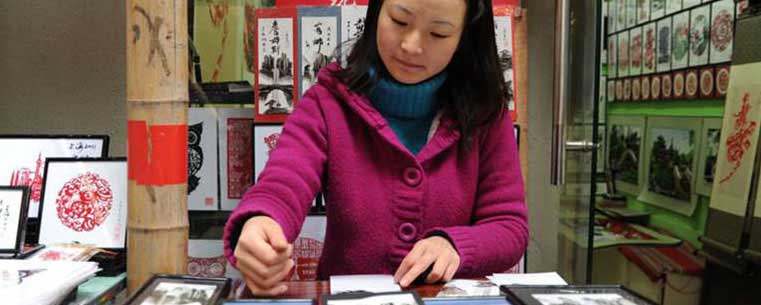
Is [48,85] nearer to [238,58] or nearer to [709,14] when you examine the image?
[238,58]

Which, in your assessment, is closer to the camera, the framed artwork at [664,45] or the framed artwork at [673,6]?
the framed artwork at [673,6]

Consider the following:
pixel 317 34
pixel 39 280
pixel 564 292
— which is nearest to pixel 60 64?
pixel 317 34

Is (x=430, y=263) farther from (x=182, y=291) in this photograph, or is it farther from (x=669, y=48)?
(x=669, y=48)

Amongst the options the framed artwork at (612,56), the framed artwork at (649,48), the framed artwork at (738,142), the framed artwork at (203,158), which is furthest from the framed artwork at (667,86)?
the framed artwork at (203,158)

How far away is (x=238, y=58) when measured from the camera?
1771mm

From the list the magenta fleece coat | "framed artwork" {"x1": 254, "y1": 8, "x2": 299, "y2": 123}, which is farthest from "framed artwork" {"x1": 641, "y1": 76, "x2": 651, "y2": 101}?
the magenta fleece coat

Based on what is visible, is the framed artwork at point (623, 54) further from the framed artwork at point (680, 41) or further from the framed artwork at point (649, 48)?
the framed artwork at point (680, 41)

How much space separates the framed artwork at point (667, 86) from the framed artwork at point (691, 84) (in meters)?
0.13

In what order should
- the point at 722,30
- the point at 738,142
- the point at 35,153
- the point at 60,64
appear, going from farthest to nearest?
the point at 722,30, the point at 738,142, the point at 60,64, the point at 35,153

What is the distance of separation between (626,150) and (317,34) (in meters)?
2.49

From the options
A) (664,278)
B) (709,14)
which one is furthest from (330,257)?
(709,14)

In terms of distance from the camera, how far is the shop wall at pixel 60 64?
1810 millimetres

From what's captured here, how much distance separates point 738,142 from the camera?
229 cm

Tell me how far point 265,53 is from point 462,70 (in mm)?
712
